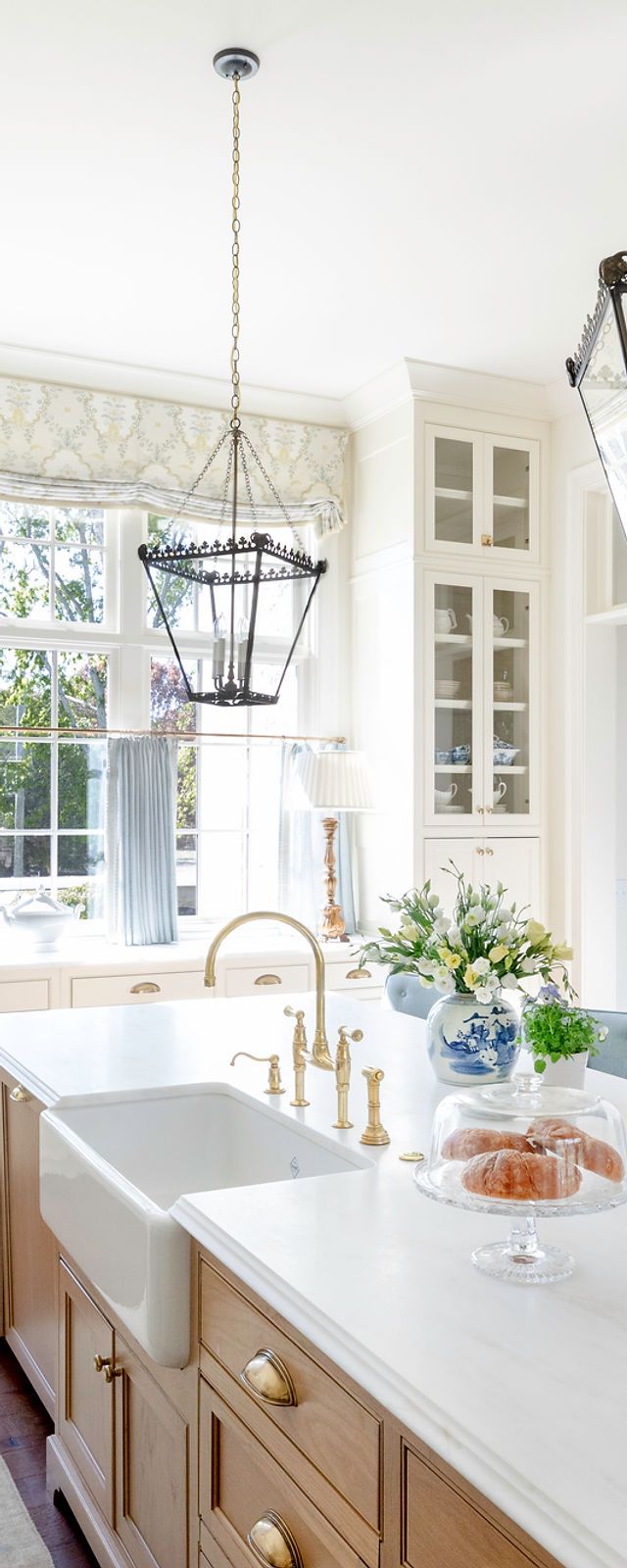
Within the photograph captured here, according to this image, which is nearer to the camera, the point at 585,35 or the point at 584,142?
the point at 585,35

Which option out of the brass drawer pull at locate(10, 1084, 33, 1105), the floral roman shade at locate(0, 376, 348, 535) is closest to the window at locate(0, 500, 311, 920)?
the floral roman shade at locate(0, 376, 348, 535)

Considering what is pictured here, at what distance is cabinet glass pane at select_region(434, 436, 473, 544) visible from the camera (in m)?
4.44

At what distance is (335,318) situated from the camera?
3.95 m

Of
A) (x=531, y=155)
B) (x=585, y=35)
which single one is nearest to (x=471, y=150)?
(x=531, y=155)

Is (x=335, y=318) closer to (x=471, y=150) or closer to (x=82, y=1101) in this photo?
(x=471, y=150)

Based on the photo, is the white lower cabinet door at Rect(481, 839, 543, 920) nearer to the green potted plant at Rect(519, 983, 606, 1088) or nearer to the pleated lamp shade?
the pleated lamp shade

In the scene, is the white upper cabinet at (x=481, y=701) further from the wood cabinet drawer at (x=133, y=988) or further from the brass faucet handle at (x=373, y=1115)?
the brass faucet handle at (x=373, y=1115)

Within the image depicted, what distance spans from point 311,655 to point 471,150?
2257mm

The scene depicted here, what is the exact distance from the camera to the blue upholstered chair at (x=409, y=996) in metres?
2.90

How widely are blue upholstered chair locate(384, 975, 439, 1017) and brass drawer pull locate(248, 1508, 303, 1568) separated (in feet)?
5.43

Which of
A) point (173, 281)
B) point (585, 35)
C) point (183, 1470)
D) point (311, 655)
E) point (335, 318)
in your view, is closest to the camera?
point (183, 1470)

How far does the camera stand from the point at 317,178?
3055mm

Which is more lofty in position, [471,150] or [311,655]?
[471,150]

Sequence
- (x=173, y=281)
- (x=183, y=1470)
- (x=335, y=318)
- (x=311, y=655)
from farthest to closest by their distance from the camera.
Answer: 1. (x=311, y=655)
2. (x=335, y=318)
3. (x=173, y=281)
4. (x=183, y=1470)
